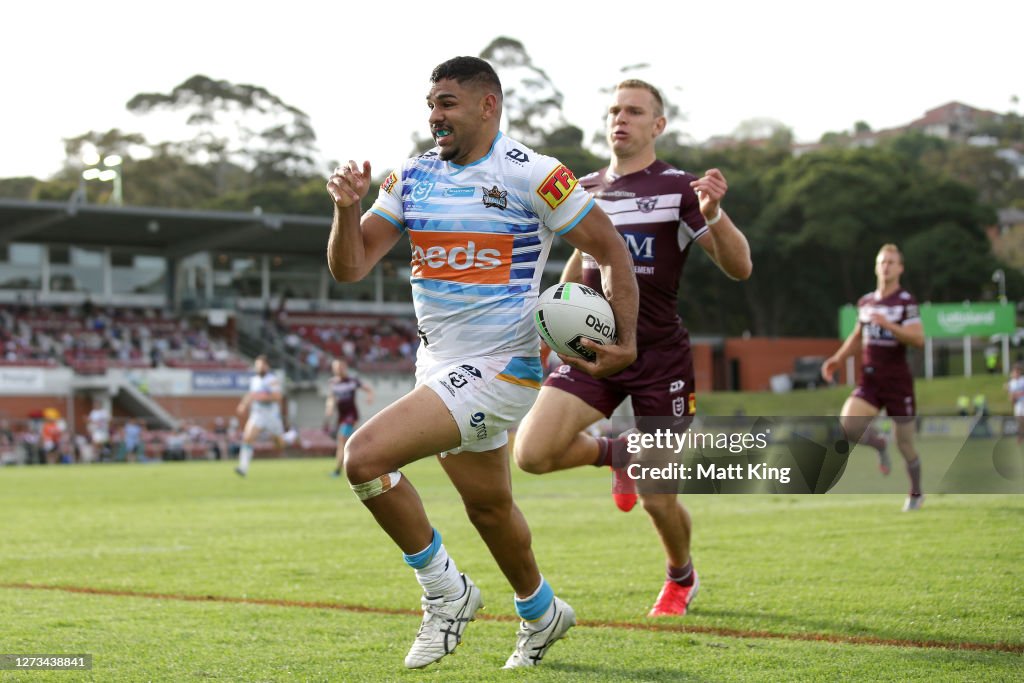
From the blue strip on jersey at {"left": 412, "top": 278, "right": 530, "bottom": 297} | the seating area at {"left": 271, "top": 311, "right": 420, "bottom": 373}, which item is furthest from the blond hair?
the seating area at {"left": 271, "top": 311, "right": 420, "bottom": 373}

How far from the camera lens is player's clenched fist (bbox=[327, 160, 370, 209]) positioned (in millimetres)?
4934

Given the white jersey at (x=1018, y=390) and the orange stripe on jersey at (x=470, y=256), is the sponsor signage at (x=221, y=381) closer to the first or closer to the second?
the white jersey at (x=1018, y=390)

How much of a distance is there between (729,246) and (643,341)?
0.86m

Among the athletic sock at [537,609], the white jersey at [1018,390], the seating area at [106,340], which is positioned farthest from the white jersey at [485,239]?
the seating area at [106,340]

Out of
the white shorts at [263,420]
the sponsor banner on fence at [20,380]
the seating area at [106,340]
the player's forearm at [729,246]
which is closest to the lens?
the player's forearm at [729,246]

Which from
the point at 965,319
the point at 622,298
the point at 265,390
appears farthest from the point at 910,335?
the point at 965,319

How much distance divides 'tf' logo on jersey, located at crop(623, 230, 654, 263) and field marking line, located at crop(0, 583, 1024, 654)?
2.05 metres

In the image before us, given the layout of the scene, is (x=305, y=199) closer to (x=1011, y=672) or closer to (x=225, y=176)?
(x=225, y=176)

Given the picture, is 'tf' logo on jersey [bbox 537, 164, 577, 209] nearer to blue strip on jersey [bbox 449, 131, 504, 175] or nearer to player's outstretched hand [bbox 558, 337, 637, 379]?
blue strip on jersey [bbox 449, 131, 504, 175]

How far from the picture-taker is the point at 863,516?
1197 cm

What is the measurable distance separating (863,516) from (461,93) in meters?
8.19

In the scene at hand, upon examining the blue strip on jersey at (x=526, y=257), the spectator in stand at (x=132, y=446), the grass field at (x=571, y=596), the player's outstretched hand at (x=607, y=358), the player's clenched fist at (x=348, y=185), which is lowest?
the spectator in stand at (x=132, y=446)

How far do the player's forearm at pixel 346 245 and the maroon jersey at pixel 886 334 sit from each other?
839 cm

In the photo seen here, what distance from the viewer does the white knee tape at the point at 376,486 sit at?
16.3ft
